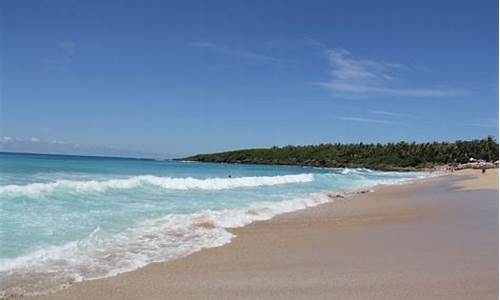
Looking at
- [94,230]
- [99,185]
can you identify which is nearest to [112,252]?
[94,230]

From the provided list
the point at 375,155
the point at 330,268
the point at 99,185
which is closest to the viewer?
the point at 330,268

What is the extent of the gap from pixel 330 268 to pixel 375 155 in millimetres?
110897

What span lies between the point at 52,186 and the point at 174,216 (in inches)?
317

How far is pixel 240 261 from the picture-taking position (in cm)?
669

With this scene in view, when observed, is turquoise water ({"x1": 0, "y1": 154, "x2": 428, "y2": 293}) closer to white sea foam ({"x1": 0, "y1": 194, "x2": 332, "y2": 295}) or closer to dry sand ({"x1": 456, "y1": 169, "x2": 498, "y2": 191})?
white sea foam ({"x1": 0, "y1": 194, "x2": 332, "y2": 295})

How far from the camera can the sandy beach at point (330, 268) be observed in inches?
200

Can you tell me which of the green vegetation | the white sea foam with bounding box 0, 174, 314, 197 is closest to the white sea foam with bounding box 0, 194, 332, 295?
the white sea foam with bounding box 0, 174, 314, 197

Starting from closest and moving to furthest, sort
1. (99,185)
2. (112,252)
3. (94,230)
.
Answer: (112,252) → (94,230) → (99,185)

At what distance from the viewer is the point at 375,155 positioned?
113375mm

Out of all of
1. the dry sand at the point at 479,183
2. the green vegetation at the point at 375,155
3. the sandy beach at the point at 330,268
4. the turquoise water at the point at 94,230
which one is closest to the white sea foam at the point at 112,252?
the turquoise water at the point at 94,230

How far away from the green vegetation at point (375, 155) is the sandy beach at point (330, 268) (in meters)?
90.9

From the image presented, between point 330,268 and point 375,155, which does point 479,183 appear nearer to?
point 330,268

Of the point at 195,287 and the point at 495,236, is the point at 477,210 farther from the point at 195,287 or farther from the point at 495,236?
the point at 195,287

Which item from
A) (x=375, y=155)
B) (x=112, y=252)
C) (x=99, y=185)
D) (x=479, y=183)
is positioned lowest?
(x=112, y=252)
